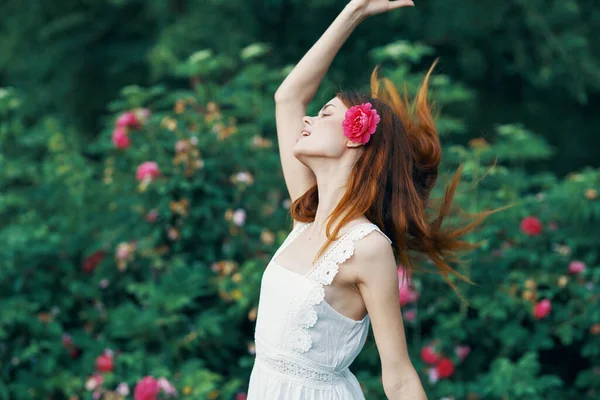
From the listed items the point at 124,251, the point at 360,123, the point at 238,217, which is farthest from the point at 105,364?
the point at 360,123

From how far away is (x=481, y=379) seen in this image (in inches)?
149

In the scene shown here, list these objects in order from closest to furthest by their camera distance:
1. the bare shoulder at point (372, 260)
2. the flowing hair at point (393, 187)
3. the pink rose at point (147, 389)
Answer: the bare shoulder at point (372, 260)
the flowing hair at point (393, 187)
the pink rose at point (147, 389)

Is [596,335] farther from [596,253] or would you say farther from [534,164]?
[534,164]

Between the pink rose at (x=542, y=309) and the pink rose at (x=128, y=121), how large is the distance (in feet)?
6.65

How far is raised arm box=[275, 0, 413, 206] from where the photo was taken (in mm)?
2646

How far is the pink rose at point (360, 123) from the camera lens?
2.30m

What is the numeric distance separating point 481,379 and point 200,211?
4.76 feet

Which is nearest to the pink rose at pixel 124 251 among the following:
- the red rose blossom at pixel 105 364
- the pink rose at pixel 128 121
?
the red rose blossom at pixel 105 364

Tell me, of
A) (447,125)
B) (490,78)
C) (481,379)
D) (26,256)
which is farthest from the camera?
(490,78)

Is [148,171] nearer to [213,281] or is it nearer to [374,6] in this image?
[213,281]

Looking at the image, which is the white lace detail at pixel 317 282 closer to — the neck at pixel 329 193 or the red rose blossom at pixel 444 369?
the neck at pixel 329 193

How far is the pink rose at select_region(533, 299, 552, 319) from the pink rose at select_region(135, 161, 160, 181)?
178cm

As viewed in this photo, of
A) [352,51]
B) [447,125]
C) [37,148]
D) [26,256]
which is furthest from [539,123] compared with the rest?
[26,256]

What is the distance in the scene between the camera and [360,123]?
2.30 metres
